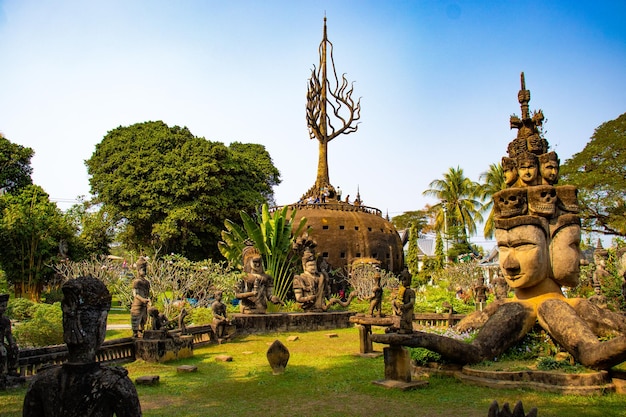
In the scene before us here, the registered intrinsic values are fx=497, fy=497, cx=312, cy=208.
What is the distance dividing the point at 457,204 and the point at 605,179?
18.6 metres

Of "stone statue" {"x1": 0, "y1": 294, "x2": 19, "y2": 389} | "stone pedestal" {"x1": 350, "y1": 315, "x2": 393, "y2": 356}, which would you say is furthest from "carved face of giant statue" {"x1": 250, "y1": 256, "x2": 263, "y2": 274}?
"stone statue" {"x1": 0, "y1": 294, "x2": 19, "y2": 389}

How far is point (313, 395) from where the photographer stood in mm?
7223

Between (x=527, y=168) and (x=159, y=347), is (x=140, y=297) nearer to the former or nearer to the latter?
(x=159, y=347)

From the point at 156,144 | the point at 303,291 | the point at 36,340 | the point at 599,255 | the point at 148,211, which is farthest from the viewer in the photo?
the point at 156,144

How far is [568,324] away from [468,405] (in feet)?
7.54

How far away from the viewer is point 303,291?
16.0 meters

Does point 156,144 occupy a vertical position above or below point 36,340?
above

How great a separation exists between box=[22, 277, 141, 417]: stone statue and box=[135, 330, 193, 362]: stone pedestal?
23.9ft

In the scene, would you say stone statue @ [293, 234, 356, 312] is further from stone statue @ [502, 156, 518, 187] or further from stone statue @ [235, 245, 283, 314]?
stone statue @ [502, 156, 518, 187]

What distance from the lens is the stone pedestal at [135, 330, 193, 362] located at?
32.0ft

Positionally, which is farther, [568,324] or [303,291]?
[303,291]

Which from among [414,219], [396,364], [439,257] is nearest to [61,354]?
[396,364]

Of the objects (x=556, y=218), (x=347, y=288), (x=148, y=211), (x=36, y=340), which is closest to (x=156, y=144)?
(x=148, y=211)

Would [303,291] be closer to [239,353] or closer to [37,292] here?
[239,353]
